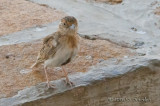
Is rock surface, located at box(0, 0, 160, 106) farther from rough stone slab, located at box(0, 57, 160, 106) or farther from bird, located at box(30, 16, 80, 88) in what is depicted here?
bird, located at box(30, 16, 80, 88)

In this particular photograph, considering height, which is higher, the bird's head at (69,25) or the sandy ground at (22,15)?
the bird's head at (69,25)

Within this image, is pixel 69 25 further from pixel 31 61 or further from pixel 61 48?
pixel 31 61

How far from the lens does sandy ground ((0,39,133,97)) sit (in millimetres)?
2885

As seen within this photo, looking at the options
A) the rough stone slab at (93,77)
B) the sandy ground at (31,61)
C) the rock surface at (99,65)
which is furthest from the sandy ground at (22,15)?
the rough stone slab at (93,77)

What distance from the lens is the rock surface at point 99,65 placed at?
111 inches

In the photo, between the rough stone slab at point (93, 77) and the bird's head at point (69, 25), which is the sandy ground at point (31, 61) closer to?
the rough stone slab at point (93, 77)

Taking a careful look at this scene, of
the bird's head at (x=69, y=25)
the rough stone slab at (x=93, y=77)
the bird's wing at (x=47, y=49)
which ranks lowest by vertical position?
the rough stone slab at (x=93, y=77)

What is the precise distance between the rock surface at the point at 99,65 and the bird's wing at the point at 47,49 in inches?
5.2

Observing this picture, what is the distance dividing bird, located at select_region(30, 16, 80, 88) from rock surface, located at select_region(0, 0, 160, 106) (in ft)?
0.37

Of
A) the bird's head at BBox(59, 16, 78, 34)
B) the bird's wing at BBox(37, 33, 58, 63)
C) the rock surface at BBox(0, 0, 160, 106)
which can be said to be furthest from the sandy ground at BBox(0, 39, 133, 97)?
Result: the bird's head at BBox(59, 16, 78, 34)

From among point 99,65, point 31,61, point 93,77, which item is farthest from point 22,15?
point 93,77

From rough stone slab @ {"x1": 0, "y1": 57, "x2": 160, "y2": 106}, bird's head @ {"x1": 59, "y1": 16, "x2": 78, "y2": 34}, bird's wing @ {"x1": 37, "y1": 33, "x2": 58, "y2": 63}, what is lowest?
rough stone slab @ {"x1": 0, "y1": 57, "x2": 160, "y2": 106}

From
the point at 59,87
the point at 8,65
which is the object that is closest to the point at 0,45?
the point at 8,65

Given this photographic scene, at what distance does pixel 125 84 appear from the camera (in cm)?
302
